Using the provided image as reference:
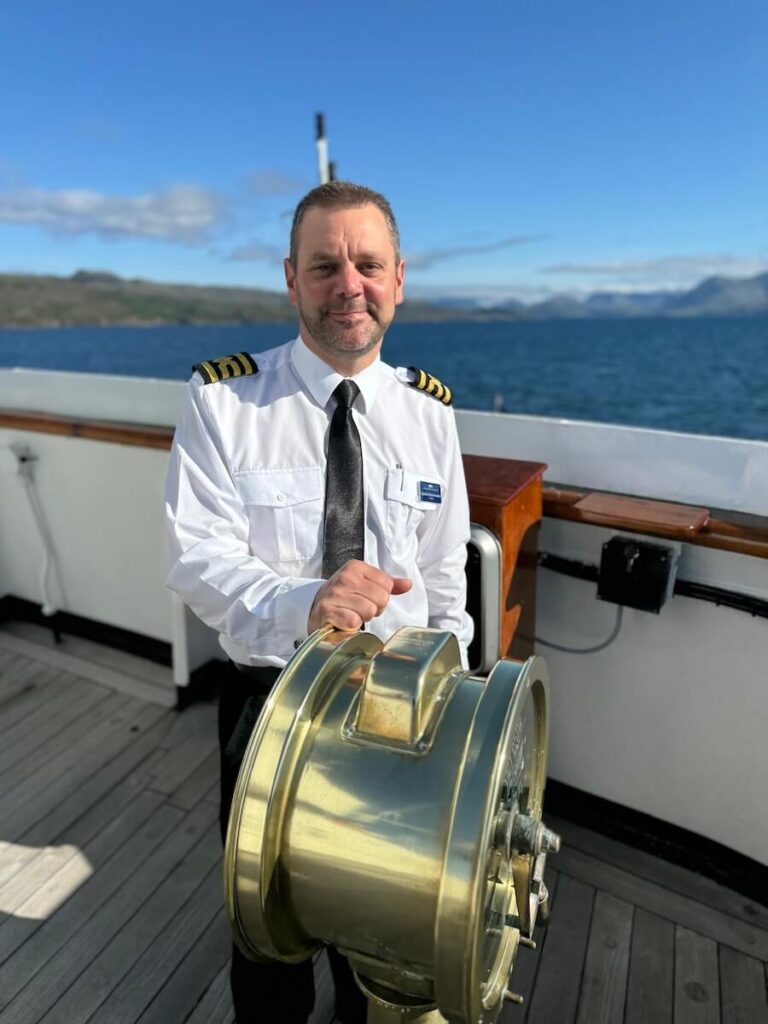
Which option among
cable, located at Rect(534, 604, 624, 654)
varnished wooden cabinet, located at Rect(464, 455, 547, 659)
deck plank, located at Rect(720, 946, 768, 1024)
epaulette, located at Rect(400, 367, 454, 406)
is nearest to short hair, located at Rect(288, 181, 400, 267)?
epaulette, located at Rect(400, 367, 454, 406)

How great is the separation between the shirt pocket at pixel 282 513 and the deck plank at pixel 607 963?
48.1 inches

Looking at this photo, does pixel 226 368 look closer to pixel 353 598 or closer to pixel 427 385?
pixel 427 385

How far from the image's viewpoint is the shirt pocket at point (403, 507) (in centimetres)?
144

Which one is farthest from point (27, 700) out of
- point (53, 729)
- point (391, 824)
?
point (391, 824)

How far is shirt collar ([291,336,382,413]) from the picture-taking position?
4.60 feet

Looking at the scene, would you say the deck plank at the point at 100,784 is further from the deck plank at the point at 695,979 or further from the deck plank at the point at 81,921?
the deck plank at the point at 695,979

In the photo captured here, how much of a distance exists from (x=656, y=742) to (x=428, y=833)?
1658mm

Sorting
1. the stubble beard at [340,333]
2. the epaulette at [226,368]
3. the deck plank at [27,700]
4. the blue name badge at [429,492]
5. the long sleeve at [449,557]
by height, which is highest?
the stubble beard at [340,333]

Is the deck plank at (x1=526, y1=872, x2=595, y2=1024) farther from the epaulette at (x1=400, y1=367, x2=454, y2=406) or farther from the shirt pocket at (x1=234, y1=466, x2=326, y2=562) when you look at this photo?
the epaulette at (x1=400, y1=367, x2=454, y2=406)

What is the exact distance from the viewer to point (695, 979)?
1.63 metres

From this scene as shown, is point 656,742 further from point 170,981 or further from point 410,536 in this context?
point 170,981

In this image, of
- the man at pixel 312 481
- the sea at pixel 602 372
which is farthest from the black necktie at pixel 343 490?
the sea at pixel 602 372

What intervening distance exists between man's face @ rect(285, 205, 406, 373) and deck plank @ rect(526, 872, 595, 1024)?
1496mm

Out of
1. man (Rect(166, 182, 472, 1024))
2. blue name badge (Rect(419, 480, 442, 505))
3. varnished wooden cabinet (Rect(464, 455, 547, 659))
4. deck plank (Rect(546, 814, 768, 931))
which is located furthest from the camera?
deck plank (Rect(546, 814, 768, 931))
